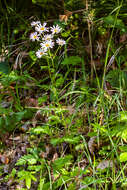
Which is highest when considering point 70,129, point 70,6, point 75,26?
point 70,6

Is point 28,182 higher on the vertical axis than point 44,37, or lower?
lower

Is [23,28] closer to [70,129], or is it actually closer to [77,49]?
[77,49]

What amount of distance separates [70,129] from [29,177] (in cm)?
47

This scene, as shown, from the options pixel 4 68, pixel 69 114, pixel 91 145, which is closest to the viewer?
pixel 91 145

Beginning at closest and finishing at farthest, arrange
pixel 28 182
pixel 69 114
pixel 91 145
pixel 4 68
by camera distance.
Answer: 1. pixel 28 182
2. pixel 91 145
3. pixel 69 114
4. pixel 4 68

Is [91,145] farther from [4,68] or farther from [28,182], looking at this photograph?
[4,68]

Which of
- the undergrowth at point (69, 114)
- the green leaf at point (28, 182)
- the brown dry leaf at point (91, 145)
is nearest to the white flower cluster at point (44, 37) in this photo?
the undergrowth at point (69, 114)

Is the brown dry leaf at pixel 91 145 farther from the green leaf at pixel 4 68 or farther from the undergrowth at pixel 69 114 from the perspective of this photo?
the green leaf at pixel 4 68

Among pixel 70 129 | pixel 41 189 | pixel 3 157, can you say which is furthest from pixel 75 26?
pixel 41 189

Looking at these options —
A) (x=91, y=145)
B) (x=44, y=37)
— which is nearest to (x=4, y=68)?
(x=44, y=37)

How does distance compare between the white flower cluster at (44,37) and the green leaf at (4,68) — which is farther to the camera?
the green leaf at (4,68)

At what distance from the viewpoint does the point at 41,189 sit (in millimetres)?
1351

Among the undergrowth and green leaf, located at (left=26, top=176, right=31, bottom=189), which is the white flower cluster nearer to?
the undergrowth

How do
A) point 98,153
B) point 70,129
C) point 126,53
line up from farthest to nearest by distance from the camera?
1. point 126,53
2. point 70,129
3. point 98,153
